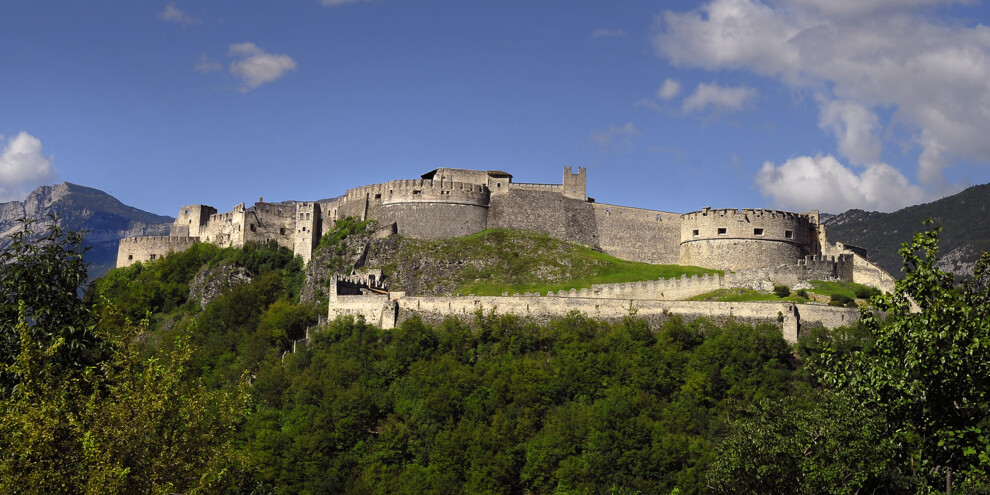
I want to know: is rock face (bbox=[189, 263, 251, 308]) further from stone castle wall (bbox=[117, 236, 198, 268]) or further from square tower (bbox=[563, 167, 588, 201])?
square tower (bbox=[563, 167, 588, 201])

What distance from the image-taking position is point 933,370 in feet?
60.7

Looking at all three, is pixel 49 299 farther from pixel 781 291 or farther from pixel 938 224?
pixel 938 224

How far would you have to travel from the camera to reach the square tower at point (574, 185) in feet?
247

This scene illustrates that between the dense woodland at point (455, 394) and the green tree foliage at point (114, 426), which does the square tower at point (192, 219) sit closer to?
the dense woodland at point (455, 394)

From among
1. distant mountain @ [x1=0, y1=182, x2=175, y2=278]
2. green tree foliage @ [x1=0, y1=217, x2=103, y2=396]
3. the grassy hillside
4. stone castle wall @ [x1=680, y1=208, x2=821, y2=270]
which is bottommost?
green tree foliage @ [x1=0, y1=217, x2=103, y2=396]

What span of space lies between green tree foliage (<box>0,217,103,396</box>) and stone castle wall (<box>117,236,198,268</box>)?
2056 inches

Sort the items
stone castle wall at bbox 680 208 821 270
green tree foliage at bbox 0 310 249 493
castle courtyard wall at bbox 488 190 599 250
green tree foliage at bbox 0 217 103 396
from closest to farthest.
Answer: green tree foliage at bbox 0 310 249 493 < green tree foliage at bbox 0 217 103 396 < stone castle wall at bbox 680 208 821 270 < castle courtyard wall at bbox 488 190 599 250

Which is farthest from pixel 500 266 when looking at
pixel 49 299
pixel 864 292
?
pixel 49 299

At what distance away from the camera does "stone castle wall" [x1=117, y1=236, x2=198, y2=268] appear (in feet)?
260

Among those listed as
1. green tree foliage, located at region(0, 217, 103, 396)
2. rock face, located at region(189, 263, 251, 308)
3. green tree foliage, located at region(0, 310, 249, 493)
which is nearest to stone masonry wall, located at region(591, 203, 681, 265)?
rock face, located at region(189, 263, 251, 308)

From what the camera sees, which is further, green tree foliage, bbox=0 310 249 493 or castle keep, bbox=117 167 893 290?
castle keep, bbox=117 167 893 290

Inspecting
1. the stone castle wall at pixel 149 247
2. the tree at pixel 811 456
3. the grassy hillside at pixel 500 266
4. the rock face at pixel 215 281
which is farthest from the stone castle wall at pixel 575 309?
the stone castle wall at pixel 149 247

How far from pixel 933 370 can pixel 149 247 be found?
7081 cm

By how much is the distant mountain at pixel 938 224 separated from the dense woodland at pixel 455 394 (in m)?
44.8
